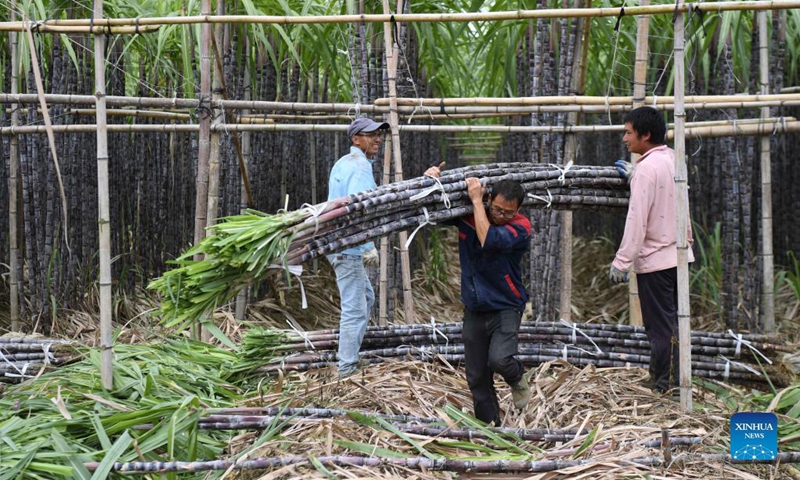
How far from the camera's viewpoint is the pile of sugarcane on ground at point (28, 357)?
3.72 meters

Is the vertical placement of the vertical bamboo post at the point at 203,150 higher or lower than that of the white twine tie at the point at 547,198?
higher

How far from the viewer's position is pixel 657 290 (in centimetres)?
339

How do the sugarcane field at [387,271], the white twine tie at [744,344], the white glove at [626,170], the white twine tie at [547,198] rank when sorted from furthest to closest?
the white twine tie at [744,344] → the white glove at [626,170] → the white twine tie at [547,198] → the sugarcane field at [387,271]

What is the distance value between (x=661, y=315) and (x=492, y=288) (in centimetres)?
78

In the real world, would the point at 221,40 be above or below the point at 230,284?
above

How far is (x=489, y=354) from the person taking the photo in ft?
10.1

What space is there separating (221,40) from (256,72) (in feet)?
2.81

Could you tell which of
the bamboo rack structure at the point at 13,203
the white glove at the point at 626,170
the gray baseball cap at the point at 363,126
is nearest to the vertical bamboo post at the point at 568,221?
the white glove at the point at 626,170

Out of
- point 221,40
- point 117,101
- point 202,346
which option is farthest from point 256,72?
point 202,346

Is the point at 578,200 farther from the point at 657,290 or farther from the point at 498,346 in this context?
the point at 498,346

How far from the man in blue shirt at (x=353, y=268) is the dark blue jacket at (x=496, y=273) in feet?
2.06

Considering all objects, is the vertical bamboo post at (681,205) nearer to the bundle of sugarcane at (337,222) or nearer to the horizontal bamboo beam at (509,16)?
the horizontal bamboo beam at (509,16)

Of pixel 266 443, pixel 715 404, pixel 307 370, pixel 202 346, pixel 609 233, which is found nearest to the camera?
pixel 266 443

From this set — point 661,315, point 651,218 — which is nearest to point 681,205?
point 651,218
